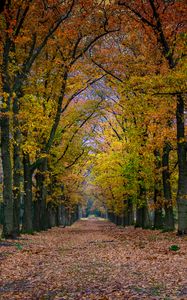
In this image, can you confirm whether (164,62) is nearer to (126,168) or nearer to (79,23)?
(79,23)

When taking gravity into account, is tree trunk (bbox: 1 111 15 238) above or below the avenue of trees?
below

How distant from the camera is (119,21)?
2056 cm

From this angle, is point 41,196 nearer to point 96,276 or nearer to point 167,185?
point 167,185

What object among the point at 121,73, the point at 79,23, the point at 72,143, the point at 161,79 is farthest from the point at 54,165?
the point at 161,79

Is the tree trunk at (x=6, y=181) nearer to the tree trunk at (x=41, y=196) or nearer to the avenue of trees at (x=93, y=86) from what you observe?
the avenue of trees at (x=93, y=86)

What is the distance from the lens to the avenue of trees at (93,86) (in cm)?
1747

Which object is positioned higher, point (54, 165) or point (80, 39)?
point (80, 39)

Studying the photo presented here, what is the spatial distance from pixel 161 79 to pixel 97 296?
33.7ft

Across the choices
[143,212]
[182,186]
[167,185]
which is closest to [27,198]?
[167,185]

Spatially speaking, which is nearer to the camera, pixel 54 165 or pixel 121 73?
pixel 121 73

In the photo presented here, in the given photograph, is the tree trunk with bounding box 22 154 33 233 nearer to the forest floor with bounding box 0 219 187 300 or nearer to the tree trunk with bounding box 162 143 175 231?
the tree trunk with bounding box 162 143 175 231

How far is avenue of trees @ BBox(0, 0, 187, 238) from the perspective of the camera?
17.5 m

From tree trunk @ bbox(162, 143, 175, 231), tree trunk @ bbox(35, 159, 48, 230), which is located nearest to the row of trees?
tree trunk @ bbox(162, 143, 175, 231)

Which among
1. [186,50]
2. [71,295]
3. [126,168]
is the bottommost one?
[71,295]
